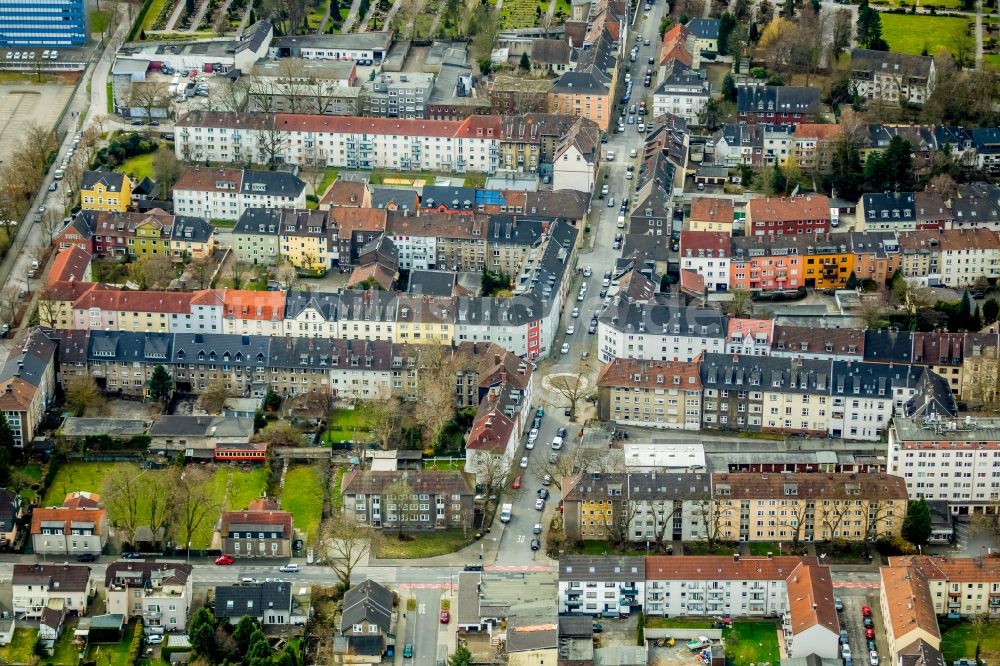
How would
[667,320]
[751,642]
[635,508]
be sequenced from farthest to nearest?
[667,320] → [635,508] → [751,642]

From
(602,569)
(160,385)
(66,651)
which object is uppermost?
(160,385)

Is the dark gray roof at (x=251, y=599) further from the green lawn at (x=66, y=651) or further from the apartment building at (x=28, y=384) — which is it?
the apartment building at (x=28, y=384)

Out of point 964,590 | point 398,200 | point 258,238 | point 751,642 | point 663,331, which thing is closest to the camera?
point 751,642

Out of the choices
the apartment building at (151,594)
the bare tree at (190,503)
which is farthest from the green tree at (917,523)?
the apartment building at (151,594)

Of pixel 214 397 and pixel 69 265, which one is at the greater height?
pixel 69 265

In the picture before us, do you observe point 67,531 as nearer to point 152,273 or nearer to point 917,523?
point 152,273

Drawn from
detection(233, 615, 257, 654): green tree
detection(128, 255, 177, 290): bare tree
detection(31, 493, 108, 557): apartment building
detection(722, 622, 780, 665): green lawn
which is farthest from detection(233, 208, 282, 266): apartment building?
detection(722, 622, 780, 665): green lawn

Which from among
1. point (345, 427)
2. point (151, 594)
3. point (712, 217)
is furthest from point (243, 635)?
point (712, 217)
